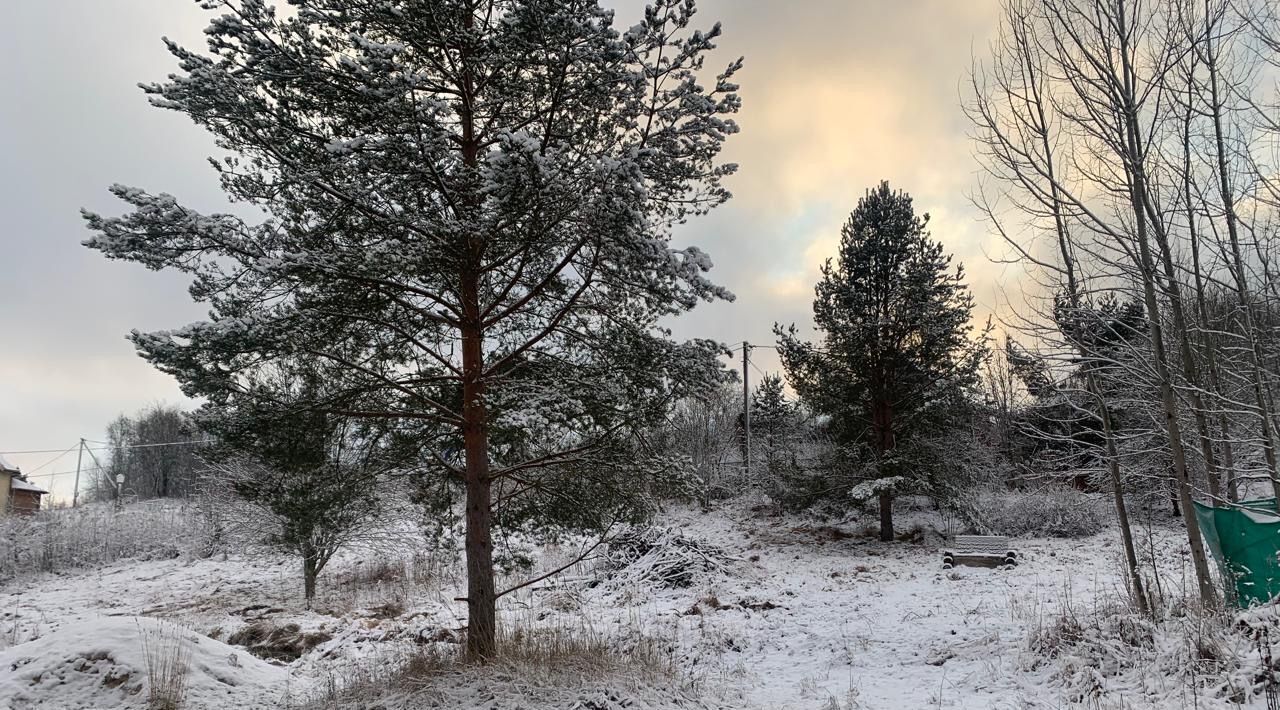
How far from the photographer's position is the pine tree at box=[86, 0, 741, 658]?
504 centimetres

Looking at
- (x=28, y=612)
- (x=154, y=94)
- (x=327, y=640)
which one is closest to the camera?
(x=154, y=94)

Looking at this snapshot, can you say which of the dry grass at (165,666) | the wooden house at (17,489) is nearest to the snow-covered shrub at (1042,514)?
the dry grass at (165,666)

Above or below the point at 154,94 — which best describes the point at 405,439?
below

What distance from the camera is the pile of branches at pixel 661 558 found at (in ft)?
44.4

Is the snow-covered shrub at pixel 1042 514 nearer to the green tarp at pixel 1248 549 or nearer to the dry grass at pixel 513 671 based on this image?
the green tarp at pixel 1248 549

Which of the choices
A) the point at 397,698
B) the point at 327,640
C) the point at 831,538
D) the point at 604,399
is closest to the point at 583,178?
the point at 604,399

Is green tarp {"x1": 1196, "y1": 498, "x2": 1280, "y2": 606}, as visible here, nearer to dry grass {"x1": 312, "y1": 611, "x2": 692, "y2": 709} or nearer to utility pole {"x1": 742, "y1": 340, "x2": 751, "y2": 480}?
dry grass {"x1": 312, "y1": 611, "x2": 692, "y2": 709}

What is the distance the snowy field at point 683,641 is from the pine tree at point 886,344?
10.4ft

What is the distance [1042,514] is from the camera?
18.0 metres

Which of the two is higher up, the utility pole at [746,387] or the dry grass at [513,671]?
the utility pole at [746,387]

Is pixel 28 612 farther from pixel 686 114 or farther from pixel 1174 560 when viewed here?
pixel 1174 560

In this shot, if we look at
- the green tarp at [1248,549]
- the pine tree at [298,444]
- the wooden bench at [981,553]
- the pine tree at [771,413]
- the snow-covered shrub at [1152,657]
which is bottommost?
the wooden bench at [981,553]

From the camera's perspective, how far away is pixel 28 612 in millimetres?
13109

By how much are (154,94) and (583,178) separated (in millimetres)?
3557
